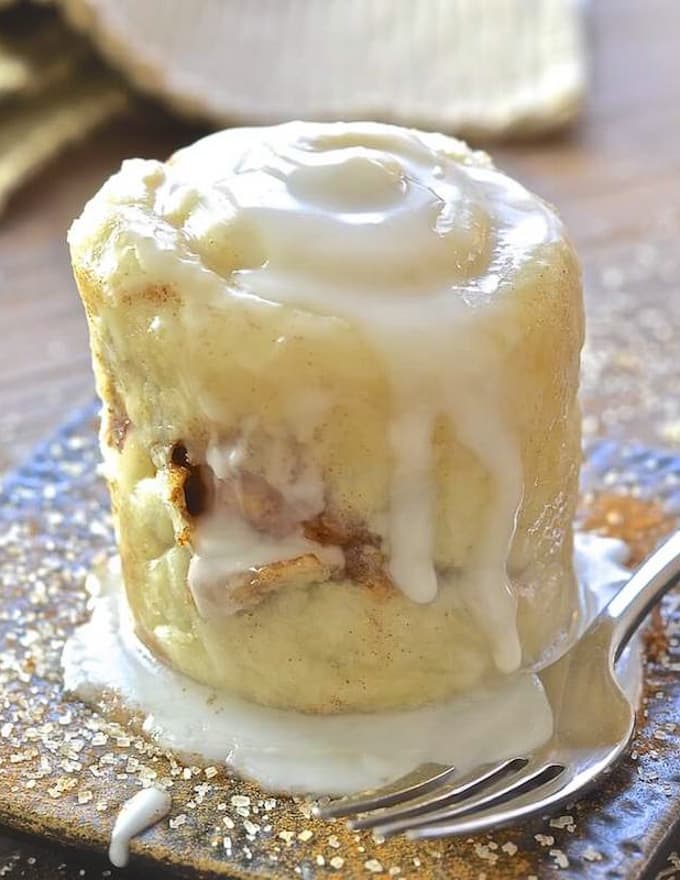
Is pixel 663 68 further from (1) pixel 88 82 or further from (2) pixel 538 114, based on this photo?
(1) pixel 88 82

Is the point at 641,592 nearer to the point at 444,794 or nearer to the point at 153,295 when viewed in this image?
the point at 444,794

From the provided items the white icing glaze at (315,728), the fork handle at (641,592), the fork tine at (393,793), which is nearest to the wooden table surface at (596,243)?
the fork handle at (641,592)

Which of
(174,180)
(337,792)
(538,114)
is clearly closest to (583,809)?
Result: (337,792)

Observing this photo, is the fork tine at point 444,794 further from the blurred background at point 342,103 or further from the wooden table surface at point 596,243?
the blurred background at point 342,103

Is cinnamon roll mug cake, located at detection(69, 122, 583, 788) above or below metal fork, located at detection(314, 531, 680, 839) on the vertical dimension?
above

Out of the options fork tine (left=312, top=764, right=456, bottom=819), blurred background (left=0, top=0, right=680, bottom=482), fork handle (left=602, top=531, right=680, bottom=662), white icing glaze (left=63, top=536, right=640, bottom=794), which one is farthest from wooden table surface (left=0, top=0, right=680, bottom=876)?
fork tine (left=312, top=764, right=456, bottom=819)

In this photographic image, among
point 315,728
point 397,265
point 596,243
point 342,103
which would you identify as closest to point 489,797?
point 315,728

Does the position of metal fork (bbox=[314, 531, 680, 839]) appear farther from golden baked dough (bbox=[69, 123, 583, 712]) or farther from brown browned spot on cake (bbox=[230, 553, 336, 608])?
brown browned spot on cake (bbox=[230, 553, 336, 608])
